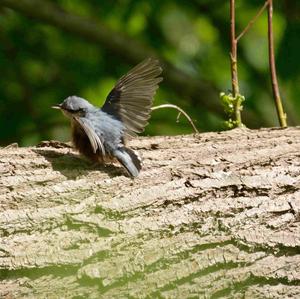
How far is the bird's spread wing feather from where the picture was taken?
3439 millimetres

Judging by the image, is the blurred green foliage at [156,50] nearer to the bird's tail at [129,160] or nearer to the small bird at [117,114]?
the small bird at [117,114]

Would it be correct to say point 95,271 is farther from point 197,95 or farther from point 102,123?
point 197,95

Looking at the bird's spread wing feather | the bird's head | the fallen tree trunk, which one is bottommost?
the fallen tree trunk

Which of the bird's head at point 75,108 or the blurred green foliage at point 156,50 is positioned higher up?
the blurred green foliage at point 156,50

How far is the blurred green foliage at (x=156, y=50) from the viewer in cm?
532

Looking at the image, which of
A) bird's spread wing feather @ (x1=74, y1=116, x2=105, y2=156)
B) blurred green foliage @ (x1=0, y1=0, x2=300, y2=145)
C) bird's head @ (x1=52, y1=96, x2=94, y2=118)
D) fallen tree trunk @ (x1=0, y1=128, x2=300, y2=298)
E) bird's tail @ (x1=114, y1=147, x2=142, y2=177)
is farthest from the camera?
blurred green foliage @ (x1=0, y1=0, x2=300, y2=145)

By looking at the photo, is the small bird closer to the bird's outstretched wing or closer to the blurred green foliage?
the bird's outstretched wing

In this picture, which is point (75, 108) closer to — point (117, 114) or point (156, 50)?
point (117, 114)

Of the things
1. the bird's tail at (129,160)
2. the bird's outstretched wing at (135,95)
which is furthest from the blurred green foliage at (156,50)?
the bird's tail at (129,160)

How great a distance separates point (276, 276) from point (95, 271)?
0.57 meters

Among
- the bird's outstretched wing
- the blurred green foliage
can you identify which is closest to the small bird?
the bird's outstretched wing

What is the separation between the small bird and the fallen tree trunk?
0.07m

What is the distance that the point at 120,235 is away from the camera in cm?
313

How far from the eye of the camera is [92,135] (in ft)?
11.4
